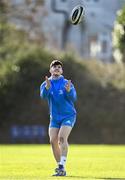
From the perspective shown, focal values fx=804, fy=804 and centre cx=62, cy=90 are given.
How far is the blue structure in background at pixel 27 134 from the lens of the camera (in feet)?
138

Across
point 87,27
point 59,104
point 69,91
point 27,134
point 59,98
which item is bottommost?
point 27,134

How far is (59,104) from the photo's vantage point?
606 inches

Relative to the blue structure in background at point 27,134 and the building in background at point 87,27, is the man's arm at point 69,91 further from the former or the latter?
the building in background at point 87,27

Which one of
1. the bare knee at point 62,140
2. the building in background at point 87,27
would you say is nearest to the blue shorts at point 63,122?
the bare knee at point 62,140

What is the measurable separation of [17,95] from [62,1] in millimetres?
26552

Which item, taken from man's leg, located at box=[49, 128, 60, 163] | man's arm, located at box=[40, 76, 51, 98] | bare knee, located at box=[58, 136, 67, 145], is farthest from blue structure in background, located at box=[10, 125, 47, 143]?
bare knee, located at box=[58, 136, 67, 145]

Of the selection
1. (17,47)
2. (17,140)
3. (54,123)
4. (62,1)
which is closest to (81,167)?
(54,123)

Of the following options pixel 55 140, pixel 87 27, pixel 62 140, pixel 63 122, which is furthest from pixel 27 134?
pixel 87 27

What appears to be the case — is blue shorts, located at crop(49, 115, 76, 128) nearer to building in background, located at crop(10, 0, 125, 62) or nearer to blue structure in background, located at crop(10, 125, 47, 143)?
blue structure in background, located at crop(10, 125, 47, 143)

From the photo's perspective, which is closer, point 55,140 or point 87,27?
point 55,140

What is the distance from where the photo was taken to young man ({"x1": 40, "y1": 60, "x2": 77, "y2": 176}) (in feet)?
50.1

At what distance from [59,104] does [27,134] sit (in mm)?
26809

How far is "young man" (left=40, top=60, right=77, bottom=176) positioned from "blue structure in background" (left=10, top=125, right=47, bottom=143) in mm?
26558

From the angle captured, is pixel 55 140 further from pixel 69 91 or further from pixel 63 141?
pixel 69 91
